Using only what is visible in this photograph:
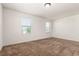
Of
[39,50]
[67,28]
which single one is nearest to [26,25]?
[39,50]

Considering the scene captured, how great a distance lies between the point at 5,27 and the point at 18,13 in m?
1.01

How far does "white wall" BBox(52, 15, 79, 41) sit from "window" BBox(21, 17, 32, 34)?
2705 millimetres

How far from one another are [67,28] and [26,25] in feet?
9.80

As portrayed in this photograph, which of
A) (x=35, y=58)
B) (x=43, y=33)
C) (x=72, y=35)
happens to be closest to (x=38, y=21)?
(x=43, y=33)

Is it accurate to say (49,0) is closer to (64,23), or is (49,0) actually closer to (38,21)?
(38,21)

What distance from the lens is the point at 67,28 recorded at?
6328 millimetres

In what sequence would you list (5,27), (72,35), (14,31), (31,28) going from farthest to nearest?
(72,35) < (31,28) < (14,31) < (5,27)

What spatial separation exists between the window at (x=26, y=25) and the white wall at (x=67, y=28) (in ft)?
8.88

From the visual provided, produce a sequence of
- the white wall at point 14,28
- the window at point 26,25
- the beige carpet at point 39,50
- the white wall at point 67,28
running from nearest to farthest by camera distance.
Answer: the beige carpet at point 39,50 < the white wall at point 14,28 < the window at point 26,25 < the white wall at point 67,28

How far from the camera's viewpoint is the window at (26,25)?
489 centimetres

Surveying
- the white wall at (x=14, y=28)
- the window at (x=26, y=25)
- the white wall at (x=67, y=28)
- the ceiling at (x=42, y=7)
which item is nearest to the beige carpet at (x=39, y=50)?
the white wall at (x=14, y=28)

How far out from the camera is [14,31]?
4.41m

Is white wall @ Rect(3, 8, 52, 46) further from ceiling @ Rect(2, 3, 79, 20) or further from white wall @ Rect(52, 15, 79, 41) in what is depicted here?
white wall @ Rect(52, 15, 79, 41)

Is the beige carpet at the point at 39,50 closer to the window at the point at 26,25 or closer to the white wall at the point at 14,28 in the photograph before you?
the white wall at the point at 14,28
